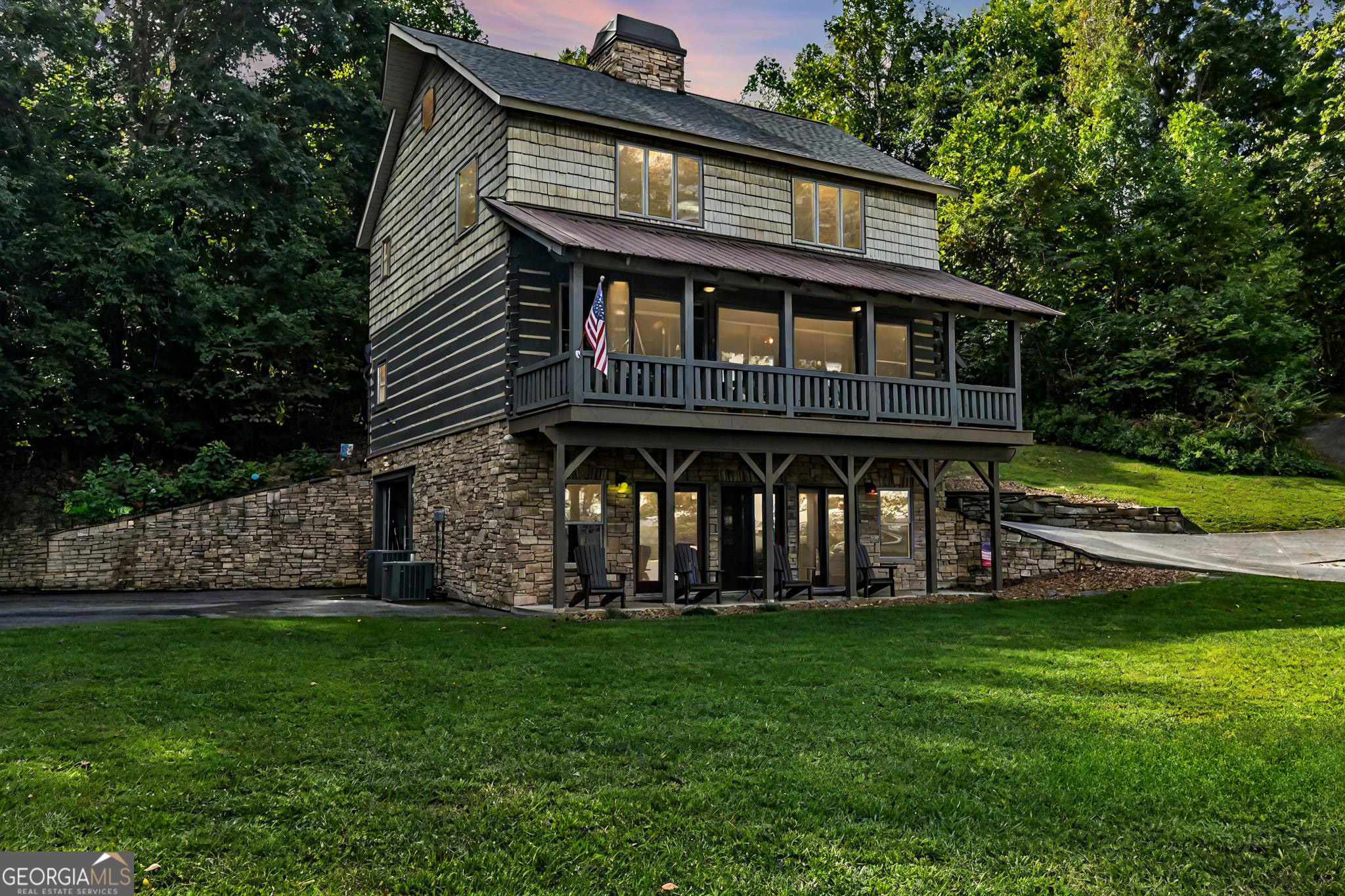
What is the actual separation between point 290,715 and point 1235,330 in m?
28.4

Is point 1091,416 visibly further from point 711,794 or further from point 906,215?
point 711,794

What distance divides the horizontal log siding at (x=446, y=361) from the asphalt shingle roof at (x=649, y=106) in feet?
10.8

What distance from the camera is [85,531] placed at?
61.2ft

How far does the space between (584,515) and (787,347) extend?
4.27 meters

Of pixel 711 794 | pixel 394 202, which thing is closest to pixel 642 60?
pixel 394 202

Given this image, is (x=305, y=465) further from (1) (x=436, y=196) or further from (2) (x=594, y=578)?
(2) (x=594, y=578)

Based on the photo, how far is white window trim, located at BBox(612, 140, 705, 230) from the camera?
16469 millimetres

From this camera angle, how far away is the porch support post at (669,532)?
1416 centimetres

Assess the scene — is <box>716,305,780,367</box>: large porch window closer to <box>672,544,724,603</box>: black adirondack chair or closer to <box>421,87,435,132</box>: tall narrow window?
<box>672,544,724,603</box>: black adirondack chair

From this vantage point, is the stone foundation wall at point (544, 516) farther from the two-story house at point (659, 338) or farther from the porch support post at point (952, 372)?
the porch support post at point (952, 372)

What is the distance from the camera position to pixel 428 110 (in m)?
19.4

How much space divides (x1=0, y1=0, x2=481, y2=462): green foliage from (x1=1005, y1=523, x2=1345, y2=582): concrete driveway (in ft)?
Answer: 62.8

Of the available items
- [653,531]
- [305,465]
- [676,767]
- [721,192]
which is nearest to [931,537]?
[653,531]

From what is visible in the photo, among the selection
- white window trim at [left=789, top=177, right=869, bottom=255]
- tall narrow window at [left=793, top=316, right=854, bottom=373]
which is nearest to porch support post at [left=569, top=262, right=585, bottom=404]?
tall narrow window at [left=793, top=316, right=854, bottom=373]
